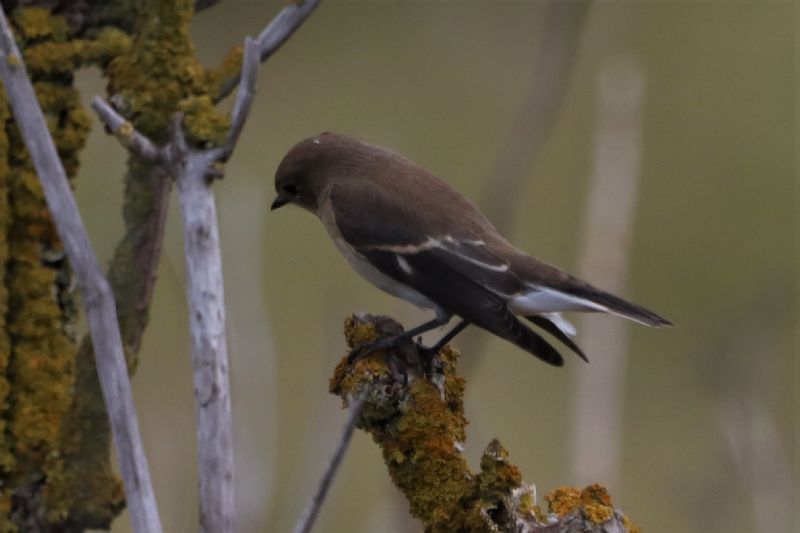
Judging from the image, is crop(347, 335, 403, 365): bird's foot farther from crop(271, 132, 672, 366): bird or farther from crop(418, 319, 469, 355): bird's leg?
crop(271, 132, 672, 366): bird

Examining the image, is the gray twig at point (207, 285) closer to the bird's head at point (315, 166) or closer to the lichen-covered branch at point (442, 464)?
the lichen-covered branch at point (442, 464)

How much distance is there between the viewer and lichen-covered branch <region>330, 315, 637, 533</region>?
8.61 feet

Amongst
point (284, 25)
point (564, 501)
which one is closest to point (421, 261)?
point (284, 25)

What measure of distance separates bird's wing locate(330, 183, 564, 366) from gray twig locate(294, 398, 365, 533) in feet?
4.37

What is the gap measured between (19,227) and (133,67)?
55 cm

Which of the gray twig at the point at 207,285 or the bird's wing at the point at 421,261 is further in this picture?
the bird's wing at the point at 421,261

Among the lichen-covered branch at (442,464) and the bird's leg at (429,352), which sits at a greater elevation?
the bird's leg at (429,352)

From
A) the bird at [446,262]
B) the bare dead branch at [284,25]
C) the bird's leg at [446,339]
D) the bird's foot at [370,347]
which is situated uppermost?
the bare dead branch at [284,25]

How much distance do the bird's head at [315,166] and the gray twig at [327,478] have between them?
2.12 metres

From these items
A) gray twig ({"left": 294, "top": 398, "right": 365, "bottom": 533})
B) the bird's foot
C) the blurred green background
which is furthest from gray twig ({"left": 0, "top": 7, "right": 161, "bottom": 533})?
the blurred green background

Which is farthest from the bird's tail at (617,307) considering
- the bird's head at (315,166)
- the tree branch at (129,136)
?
the tree branch at (129,136)

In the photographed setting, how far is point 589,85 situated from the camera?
12.0m

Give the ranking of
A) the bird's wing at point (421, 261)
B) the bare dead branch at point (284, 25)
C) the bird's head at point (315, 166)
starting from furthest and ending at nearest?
the bird's head at point (315, 166), the bird's wing at point (421, 261), the bare dead branch at point (284, 25)

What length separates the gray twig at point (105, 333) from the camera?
256cm
